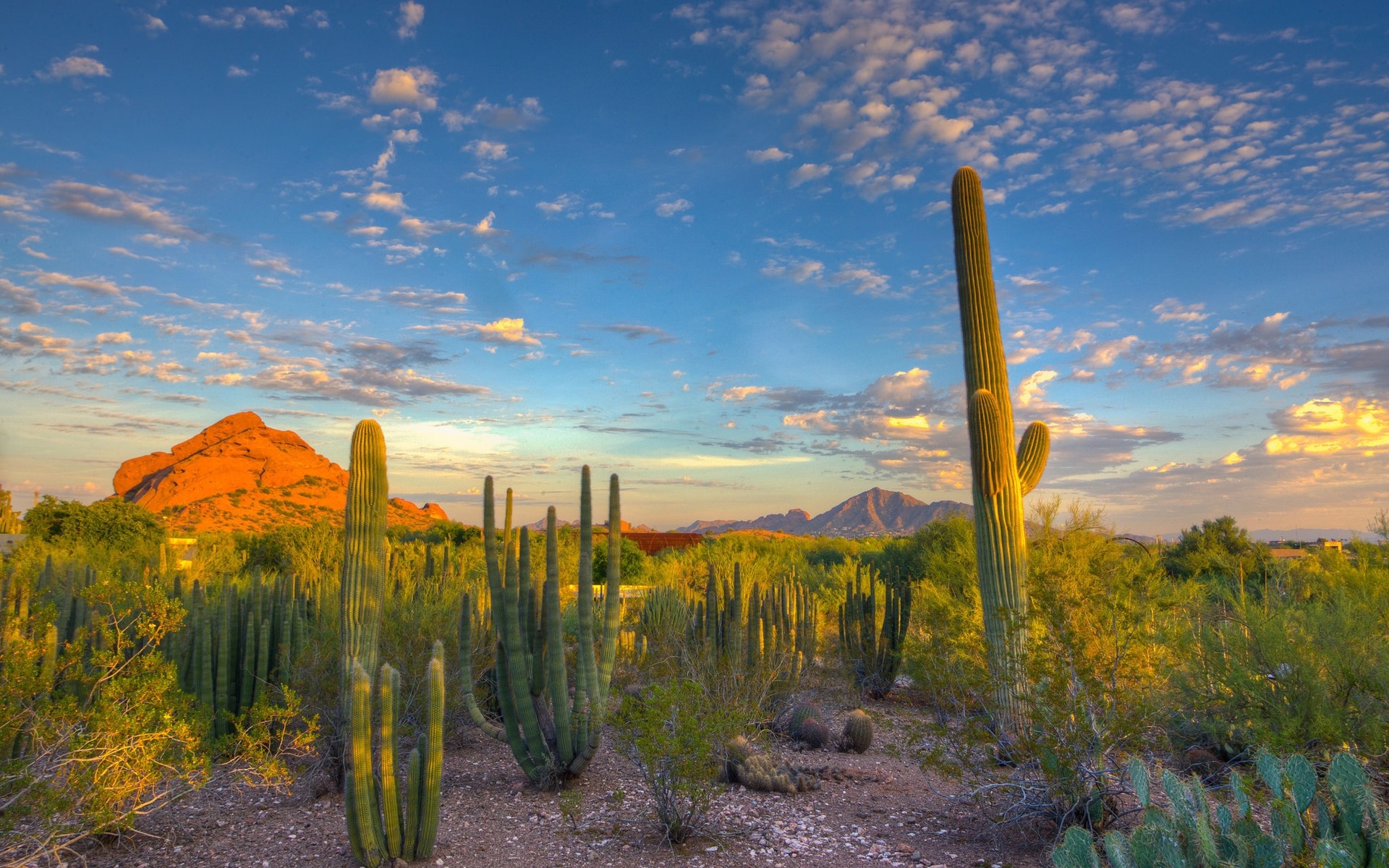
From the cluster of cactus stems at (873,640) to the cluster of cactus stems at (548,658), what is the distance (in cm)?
501

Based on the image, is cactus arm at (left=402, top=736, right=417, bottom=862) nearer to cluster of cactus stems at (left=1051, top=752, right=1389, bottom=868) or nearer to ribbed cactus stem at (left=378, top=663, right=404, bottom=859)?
ribbed cactus stem at (left=378, top=663, right=404, bottom=859)

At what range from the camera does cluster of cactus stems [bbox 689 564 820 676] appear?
8.41 m

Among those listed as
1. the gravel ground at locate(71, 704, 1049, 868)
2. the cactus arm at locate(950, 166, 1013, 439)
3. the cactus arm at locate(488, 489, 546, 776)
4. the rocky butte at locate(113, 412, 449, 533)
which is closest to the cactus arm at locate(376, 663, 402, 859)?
the gravel ground at locate(71, 704, 1049, 868)

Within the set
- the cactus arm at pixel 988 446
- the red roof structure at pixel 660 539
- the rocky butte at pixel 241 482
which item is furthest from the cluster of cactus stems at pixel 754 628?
the rocky butte at pixel 241 482

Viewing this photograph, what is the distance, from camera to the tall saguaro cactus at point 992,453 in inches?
279

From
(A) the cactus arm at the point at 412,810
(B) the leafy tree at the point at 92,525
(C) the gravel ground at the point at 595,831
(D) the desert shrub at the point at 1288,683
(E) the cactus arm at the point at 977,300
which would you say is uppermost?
(E) the cactus arm at the point at 977,300

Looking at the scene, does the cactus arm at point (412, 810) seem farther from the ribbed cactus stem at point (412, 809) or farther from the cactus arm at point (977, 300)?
the cactus arm at point (977, 300)

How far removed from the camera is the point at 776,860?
4.97 meters

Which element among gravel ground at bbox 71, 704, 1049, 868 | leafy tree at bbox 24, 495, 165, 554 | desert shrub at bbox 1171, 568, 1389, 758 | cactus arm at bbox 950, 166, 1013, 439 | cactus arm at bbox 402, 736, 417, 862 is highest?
cactus arm at bbox 950, 166, 1013, 439

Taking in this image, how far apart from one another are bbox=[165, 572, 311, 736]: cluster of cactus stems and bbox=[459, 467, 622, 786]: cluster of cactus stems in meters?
2.48

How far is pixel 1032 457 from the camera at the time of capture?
8.57m

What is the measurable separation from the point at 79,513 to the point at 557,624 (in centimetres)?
2490

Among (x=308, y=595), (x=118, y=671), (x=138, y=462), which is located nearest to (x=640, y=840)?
(x=118, y=671)

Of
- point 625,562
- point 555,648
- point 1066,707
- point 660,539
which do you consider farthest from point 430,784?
point 660,539
